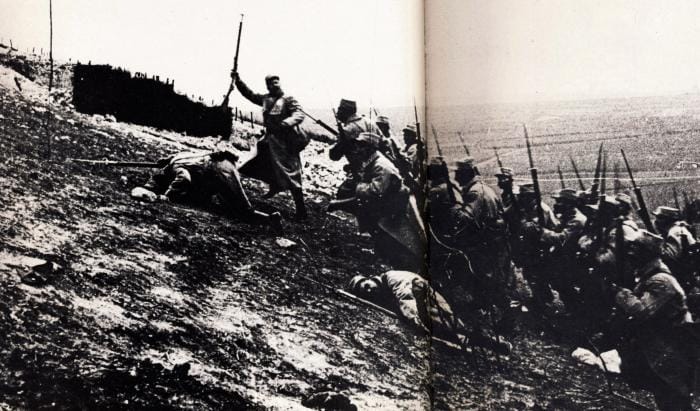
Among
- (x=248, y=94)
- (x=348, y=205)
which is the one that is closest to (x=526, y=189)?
(x=348, y=205)

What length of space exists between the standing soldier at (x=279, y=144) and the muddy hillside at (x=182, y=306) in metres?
0.10

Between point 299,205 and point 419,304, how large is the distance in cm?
135

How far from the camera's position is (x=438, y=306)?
592 centimetres

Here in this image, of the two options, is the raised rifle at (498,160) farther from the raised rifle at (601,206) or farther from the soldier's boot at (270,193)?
the soldier's boot at (270,193)

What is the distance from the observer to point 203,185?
4.71 meters

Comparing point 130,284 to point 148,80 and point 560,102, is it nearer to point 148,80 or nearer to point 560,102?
point 148,80

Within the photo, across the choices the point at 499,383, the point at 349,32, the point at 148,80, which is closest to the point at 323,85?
the point at 349,32

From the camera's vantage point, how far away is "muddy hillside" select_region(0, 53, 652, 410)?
12.3ft

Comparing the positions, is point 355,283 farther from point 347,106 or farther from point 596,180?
point 596,180

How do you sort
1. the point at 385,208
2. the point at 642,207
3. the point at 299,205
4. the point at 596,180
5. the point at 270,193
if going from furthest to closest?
the point at 385,208
the point at 299,205
the point at 270,193
the point at 596,180
the point at 642,207

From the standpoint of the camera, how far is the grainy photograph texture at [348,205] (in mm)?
3988

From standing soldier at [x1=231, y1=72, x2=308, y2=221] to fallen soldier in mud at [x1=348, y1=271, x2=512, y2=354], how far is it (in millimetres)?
779

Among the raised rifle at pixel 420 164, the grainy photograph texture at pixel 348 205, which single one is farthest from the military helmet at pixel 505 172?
the raised rifle at pixel 420 164

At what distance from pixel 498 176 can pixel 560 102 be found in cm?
79
